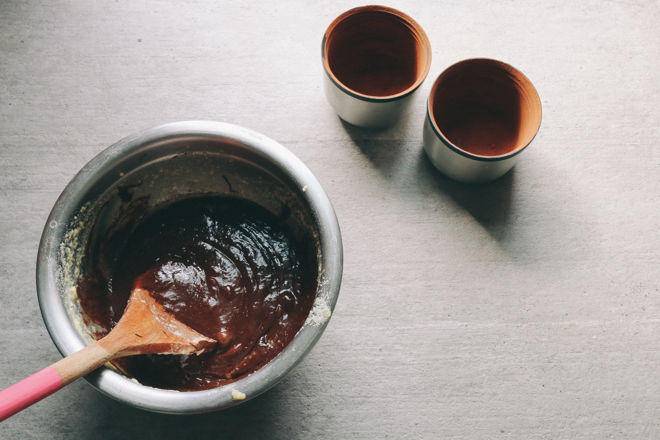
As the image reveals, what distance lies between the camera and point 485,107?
1.12 meters

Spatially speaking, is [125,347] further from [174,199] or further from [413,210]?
[413,210]

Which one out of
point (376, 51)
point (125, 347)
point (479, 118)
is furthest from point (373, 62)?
point (125, 347)

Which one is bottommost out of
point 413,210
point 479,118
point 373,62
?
point 413,210

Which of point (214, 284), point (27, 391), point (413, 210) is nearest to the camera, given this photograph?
point (27, 391)

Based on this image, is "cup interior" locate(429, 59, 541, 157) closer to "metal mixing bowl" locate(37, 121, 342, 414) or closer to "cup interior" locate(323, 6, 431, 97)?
"cup interior" locate(323, 6, 431, 97)

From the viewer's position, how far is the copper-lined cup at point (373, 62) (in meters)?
1.02

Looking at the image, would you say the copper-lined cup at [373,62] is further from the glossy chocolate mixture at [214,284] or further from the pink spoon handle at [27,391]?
the pink spoon handle at [27,391]

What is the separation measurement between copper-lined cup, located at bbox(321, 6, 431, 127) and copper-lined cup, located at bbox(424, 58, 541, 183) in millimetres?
76

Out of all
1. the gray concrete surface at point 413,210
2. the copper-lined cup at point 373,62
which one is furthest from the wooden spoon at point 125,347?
the copper-lined cup at point 373,62

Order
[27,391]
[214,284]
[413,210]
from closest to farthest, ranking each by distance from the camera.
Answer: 1. [27,391]
2. [214,284]
3. [413,210]

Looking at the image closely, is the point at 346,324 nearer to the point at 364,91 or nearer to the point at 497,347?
the point at 497,347

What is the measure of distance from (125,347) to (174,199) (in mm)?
296

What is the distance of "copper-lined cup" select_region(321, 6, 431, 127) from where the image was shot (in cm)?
102

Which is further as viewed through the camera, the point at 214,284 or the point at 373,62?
the point at 373,62
